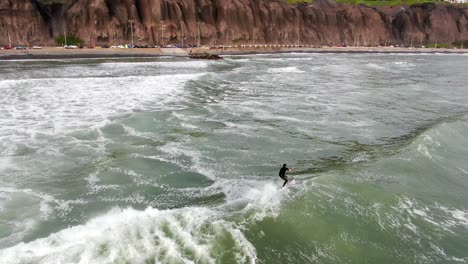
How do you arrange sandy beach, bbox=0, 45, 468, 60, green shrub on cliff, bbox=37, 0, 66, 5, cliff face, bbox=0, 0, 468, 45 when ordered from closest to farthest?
sandy beach, bbox=0, 45, 468, 60
cliff face, bbox=0, 0, 468, 45
green shrub on cliff, bbox=37, 0, 66, 5

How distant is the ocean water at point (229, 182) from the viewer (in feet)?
34.5

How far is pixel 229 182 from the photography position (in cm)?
1516

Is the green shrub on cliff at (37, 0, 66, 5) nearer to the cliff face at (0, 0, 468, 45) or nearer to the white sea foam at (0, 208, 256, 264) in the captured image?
the cliff face at (0, 0, 468, 45)

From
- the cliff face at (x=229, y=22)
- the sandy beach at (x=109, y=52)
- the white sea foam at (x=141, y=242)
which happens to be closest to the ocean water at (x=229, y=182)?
the white sea foam at (x=141, y=242)

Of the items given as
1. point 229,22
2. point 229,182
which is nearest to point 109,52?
point 229,22

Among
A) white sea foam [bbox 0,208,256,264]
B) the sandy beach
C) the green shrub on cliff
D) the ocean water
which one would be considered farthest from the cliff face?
white sea foam [bbox 0,208,256,264]

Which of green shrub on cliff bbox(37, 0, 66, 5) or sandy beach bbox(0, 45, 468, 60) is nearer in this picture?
sandy beach bbox(0, 45, 468, 60)

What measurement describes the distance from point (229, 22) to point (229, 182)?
113 m

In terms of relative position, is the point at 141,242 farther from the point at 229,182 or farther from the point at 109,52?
the point at 109,52

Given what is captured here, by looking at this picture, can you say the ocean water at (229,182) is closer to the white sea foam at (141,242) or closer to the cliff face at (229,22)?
the white sea foam at (141,242)

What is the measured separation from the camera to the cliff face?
9750cm

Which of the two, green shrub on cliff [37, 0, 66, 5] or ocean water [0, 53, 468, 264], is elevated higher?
green shrub on cliff [37, 0, 66, 5]

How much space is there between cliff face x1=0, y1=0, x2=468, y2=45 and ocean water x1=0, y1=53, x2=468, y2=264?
72672 millimetres

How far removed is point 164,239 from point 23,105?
24.7 m
